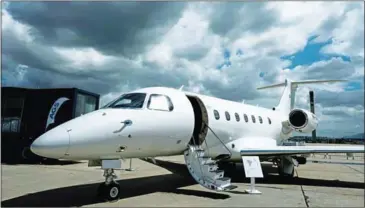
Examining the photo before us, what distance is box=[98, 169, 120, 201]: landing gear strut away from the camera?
25.2 feet

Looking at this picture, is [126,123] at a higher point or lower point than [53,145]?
higher

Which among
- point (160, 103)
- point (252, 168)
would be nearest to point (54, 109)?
point (160, 103)

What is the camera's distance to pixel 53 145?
6.57m

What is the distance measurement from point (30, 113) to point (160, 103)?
12570mm

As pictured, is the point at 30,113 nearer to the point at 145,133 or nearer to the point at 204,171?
the point at 145,133

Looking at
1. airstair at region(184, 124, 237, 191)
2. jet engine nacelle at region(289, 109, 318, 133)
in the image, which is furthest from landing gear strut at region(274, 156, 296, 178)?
airstair at region(184, 124, 237, 191)

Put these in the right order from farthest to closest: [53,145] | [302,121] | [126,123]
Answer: [302,121], [126,123], [53,145]

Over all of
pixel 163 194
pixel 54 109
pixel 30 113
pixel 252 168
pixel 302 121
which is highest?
pixel 54 109

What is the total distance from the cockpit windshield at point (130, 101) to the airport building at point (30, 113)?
32.4ft

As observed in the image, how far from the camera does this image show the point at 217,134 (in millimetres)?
10875

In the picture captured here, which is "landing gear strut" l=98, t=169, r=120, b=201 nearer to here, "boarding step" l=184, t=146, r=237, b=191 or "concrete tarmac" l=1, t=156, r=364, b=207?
"concrete tarmac" l=1, t=156, r=364, b=207

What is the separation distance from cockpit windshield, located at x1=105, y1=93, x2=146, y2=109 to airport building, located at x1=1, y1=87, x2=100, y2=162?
32.4 feet

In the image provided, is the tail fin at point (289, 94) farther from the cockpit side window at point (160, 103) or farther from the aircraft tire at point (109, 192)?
the aircraft tire at point (109, 192)

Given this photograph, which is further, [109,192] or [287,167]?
[287,167]
